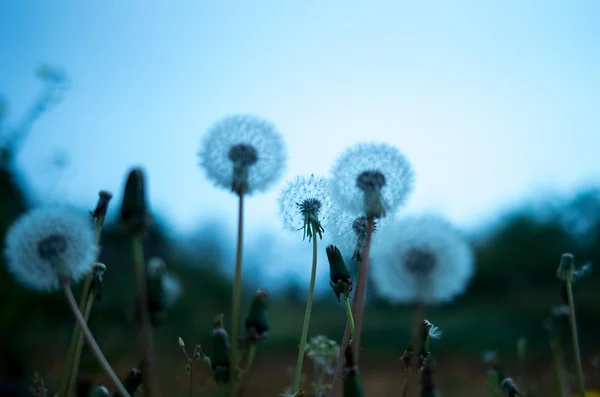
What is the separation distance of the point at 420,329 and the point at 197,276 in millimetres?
18857

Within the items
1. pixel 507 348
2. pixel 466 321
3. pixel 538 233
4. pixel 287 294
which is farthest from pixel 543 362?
pixel 287 294

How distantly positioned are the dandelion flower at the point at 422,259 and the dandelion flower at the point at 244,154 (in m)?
0.38

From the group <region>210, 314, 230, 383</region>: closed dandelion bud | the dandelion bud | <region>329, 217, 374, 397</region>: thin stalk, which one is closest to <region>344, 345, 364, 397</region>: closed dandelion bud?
<region>329, 217, 374, 397</region>: thin stalk

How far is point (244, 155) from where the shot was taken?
1.61 metres

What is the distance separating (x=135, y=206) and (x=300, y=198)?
23.8 inches

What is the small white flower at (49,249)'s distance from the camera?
4.53 ft

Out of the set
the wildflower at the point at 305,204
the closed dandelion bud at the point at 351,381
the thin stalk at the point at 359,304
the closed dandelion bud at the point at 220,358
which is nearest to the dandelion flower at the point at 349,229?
the wildflower at the point at 305,204

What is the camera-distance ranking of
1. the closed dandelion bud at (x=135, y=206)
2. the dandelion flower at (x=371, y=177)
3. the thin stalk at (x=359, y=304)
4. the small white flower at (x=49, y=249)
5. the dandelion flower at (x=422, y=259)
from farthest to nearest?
the dandelion flower at (x=422, y=259) < the dandelion flower at (x=371, y=177) < the small white flower at (x=49, y=249) < the thin stalk at (x=359, y=304) < the closed dandelion bud at (x=135, y=206)

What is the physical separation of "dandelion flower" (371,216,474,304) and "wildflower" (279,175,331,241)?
19 centimetres

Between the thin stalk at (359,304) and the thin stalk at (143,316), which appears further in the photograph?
the thin stalk at (359,304)

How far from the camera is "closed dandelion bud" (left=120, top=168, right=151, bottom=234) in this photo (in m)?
1.16

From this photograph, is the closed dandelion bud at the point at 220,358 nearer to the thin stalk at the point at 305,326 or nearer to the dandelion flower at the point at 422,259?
the thin stalk at the point at 305,326

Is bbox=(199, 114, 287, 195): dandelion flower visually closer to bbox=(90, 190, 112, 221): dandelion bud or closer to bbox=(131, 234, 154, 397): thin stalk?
bbox=(90, 190, 112, 221): dandelion bud

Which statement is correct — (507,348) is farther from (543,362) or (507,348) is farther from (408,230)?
(408,230)
